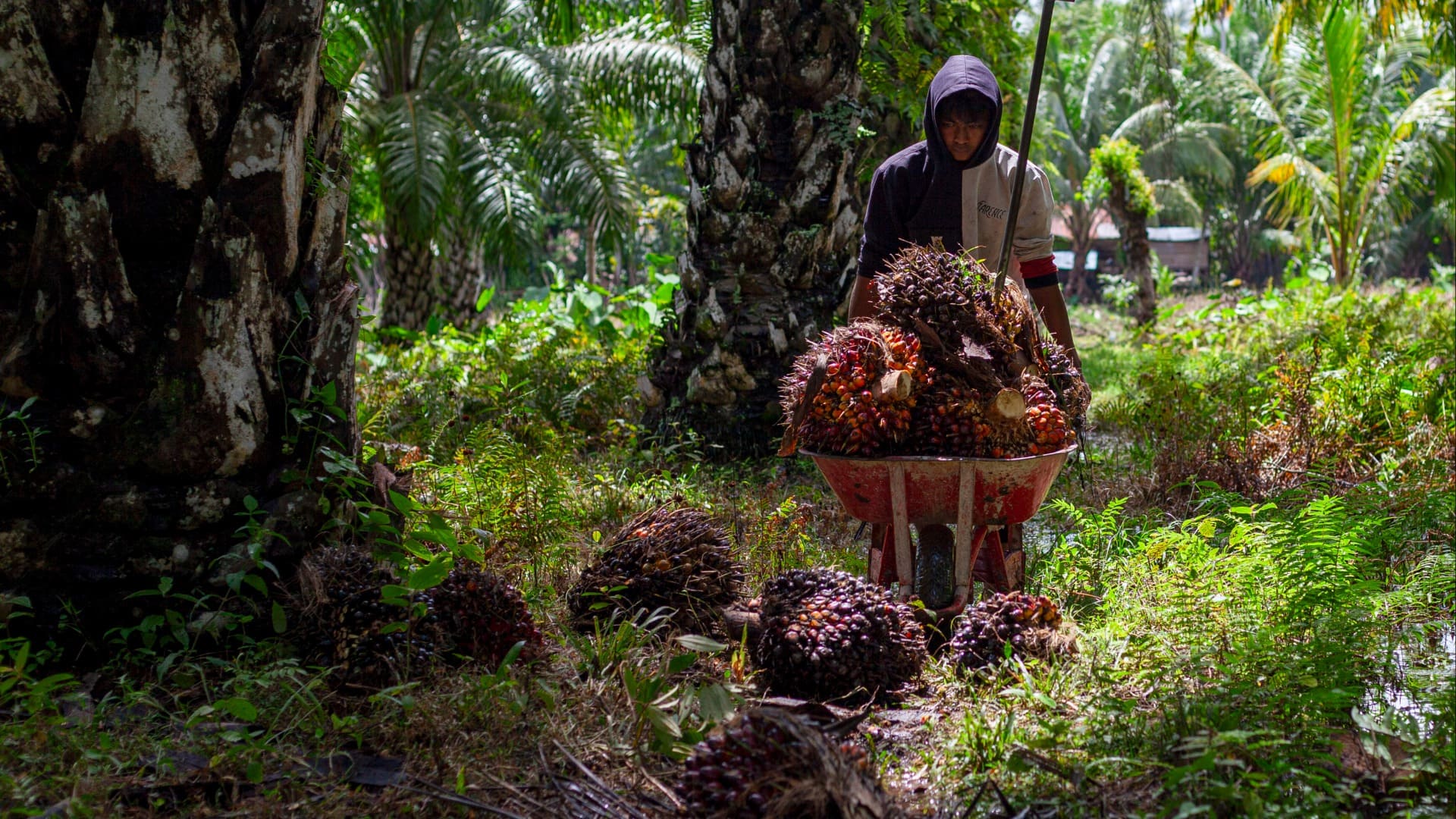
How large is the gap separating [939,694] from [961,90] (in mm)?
2044

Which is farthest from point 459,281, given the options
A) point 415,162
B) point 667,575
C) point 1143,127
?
point 1143,127

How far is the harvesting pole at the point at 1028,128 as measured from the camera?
2.79 meters

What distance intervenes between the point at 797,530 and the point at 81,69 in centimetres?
293

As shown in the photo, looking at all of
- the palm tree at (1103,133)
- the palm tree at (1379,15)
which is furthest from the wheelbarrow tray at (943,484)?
the palm tree at (1103,133)

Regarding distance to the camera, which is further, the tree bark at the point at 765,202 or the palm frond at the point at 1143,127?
Result: the palm frond at the point at 1143,127

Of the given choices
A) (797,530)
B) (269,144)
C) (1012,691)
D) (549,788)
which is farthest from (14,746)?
(797,530)

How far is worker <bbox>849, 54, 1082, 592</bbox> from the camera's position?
12.1ft

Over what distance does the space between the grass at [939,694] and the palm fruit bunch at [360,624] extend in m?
0.08

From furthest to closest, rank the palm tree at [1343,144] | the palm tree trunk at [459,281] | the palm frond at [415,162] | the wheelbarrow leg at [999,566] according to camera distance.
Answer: the palm tree at [1343,144]
the palm tree trunk at [459,281]
the palm frond at [415,162]
the wheelbarrow leg at [999,566]

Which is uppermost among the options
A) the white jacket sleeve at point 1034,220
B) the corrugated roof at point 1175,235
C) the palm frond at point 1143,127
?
the palm frond at point 1143,127

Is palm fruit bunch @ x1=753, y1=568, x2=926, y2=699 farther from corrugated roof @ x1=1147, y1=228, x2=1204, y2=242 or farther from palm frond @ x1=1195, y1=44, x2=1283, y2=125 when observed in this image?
corrugated roof @ x1=1147, y1=228, x2=1204, y2=242

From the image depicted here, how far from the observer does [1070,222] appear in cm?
3628

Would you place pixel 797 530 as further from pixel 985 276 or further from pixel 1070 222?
pixel 1070 222

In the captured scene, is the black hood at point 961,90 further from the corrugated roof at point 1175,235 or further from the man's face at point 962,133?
the corrugated roof at point 1175,235
